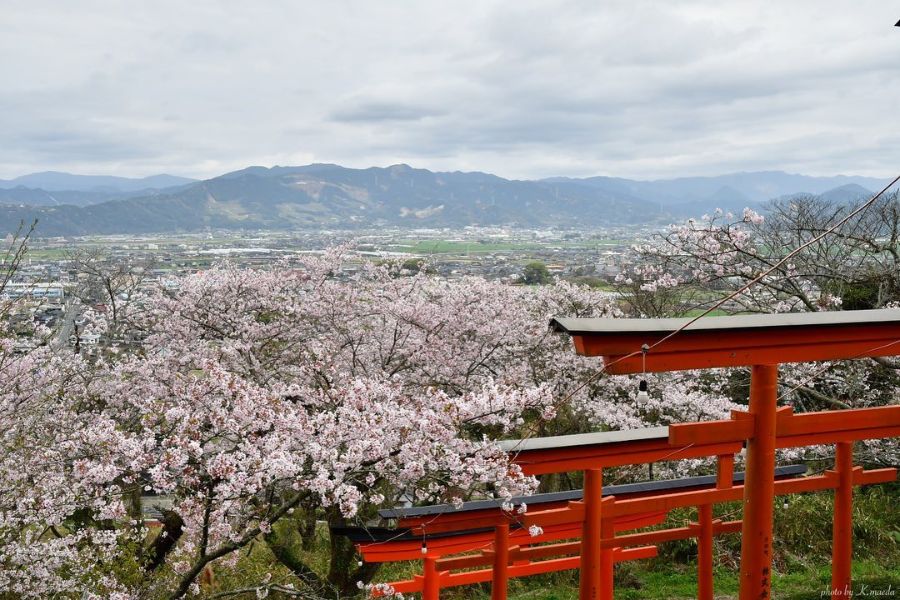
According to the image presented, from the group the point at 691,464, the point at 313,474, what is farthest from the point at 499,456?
the point at 691,464

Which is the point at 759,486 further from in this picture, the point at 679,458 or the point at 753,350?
the point at 679,458

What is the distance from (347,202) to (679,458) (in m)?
82.9

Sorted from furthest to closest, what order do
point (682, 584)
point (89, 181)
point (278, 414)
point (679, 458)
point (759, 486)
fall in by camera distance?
point (89, 181), point (682, 584), point (278, 414), point (679, 458), point (759, 486)

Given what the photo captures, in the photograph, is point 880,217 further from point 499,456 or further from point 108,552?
point 108,552

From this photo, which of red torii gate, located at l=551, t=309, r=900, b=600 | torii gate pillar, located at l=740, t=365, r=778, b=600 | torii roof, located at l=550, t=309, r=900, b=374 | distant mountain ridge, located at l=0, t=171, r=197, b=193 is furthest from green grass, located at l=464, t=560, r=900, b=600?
distant mountain ridge, located at l=0, t=171, r=197, b=193

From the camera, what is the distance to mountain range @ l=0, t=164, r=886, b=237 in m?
52.7

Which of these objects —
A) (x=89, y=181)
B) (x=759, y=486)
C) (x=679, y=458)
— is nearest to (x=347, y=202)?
(x=89, y=181)

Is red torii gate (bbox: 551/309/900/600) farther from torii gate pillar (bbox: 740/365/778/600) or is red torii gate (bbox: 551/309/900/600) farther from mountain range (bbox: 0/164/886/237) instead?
mountain range (bbox: 0/164/886/237)

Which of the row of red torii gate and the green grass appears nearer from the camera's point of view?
the row of red torii gate

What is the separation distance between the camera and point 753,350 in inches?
119

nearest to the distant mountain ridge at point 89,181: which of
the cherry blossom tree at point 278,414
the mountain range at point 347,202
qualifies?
the mountain range at point 347,202

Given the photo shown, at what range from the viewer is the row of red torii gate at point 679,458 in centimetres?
294

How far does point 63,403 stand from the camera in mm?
8023

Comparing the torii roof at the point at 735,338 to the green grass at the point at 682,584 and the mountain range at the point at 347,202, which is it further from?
the mountain range at the point at 347,202
